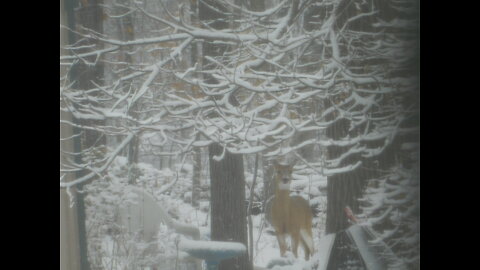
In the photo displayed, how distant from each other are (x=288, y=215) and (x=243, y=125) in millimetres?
338

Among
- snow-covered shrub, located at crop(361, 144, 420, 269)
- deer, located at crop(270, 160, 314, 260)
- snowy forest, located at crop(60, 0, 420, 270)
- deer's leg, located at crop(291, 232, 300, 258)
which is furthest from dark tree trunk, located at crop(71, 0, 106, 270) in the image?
snow-covered shrub, located at crop(361, 144, 420, 269)

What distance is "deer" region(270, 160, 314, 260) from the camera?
1618 mm

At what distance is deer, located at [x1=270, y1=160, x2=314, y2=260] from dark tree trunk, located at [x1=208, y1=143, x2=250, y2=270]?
0.11 meters


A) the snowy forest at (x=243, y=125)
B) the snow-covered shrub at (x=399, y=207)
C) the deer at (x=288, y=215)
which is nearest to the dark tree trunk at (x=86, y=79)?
the snowy forest at (x=243, y=125)

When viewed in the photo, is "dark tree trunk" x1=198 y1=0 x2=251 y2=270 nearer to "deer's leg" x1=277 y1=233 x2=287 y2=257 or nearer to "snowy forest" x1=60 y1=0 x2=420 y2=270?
"snowy forest" x1=60 y1=0 x2=420 y2=270

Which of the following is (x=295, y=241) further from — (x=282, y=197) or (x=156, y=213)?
(x=156, y=213)

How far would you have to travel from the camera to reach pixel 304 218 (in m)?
1.63

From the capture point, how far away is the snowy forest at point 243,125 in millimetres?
1610
